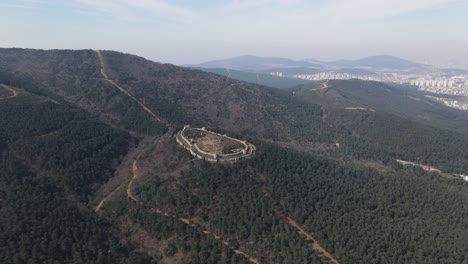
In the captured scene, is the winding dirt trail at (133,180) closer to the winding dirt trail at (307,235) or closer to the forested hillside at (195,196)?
the forested hillside at (195,196)

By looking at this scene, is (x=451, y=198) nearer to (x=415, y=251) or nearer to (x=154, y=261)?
(x=415, y=251)

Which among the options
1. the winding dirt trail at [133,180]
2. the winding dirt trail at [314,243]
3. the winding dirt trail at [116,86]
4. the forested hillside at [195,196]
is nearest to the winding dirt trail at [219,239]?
the forested hillside at [195,196]

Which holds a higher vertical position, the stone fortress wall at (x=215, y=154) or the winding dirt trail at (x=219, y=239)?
the stone fortress wall at (x=215, y=154)

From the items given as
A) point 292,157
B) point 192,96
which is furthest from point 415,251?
point 192,96

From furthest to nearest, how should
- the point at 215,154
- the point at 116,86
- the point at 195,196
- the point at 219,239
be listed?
the point at 116,86, the point at 215,154, the point at 195,196, the point at 219,239

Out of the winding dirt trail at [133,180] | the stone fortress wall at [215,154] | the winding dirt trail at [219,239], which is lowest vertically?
the winding dirt trail at [219,239]

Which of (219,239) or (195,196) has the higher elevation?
(195,196)

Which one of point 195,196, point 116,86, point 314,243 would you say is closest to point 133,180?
point 195,196

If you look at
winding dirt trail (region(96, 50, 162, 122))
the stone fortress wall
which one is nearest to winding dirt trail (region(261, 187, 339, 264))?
the stone fortress wall

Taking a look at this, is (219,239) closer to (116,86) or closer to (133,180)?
(133,180)
